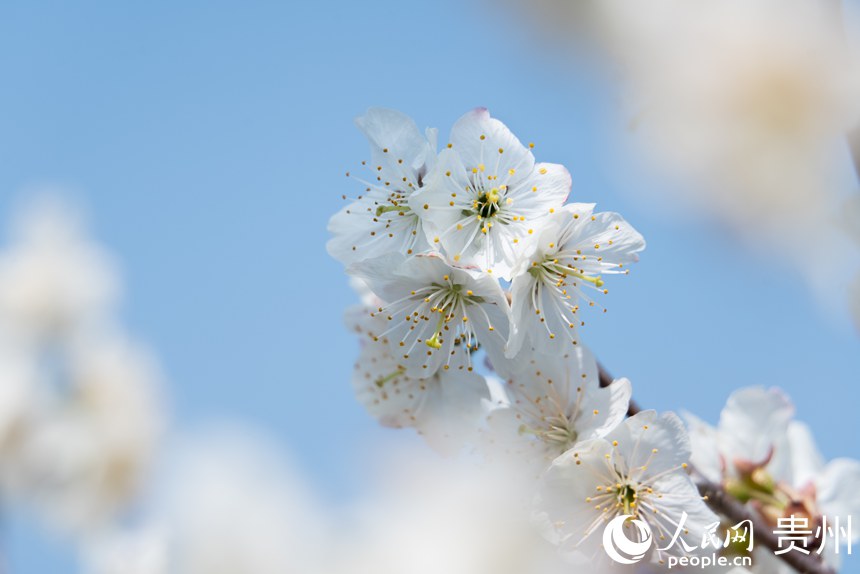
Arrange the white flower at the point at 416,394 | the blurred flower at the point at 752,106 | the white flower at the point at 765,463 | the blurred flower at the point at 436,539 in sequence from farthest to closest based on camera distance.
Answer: the white flower at the point at 765,463 < the white flower at the point at 416,394 < the blurred flower at the point at 752,106 < the blurred flower at the point at 436,539

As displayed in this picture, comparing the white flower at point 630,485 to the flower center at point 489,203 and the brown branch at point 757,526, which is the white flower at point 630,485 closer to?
the brown branch at point 757,526

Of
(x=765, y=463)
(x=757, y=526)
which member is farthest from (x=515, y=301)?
(x=765, y=463)

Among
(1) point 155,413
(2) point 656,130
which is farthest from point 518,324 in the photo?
(1) point 155,413

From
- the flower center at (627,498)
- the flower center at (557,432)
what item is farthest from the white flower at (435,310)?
the flower center at (627,498)

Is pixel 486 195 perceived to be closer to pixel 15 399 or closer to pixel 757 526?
pixel 757 526

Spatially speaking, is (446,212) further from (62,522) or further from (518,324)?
(62,522)

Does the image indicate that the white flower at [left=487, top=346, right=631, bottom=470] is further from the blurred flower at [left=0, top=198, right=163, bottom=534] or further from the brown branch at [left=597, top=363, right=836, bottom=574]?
the blurred flower at [left=0, top=198, right=163, bottom=534]
